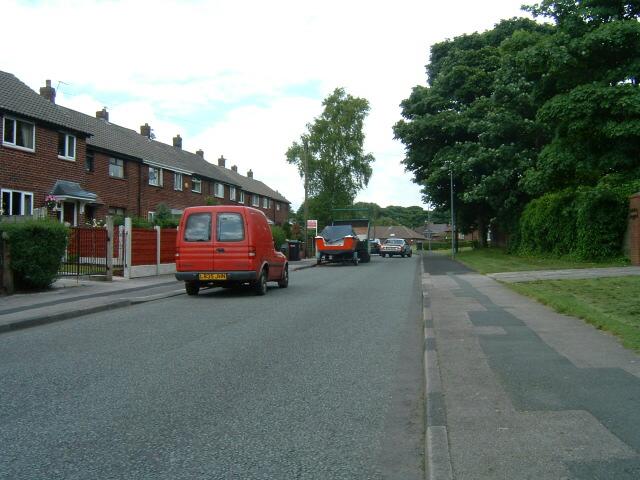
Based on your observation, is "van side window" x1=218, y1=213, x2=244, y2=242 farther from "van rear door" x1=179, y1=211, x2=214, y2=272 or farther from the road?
the road

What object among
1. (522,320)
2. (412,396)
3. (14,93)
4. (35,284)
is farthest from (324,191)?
(412,396)

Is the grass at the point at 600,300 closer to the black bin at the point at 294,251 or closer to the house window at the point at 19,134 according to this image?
the house window at the point at 19,134

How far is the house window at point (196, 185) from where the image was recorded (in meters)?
40.5

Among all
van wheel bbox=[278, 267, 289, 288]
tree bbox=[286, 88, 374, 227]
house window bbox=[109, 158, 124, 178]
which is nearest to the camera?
van wheel bbox=[278, 267, 289, 288]

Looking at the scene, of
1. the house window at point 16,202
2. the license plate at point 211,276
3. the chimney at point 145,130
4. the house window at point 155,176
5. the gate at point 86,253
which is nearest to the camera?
the license plate at point 211,276

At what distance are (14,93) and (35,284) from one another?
13.9 metres

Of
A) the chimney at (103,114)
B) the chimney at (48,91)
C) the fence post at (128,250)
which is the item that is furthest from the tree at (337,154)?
the fence post at (128,250)

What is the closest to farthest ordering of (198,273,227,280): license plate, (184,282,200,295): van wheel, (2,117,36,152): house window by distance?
(198,273,227,280): license plate → (184,282,200,295): van wheel → (2,117,36,152): house window

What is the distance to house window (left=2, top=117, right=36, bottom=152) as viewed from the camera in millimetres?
22375

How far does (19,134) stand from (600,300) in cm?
2174

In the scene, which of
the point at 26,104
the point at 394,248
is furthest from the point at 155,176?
the point at 394,248

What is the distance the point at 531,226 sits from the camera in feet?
90.4

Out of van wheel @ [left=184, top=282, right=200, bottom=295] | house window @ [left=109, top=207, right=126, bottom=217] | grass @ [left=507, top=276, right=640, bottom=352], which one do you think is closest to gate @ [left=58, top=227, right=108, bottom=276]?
van wheel @ [left=184, top=282, right=200, bottom=295]

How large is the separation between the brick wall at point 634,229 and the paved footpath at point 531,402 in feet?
41.4
